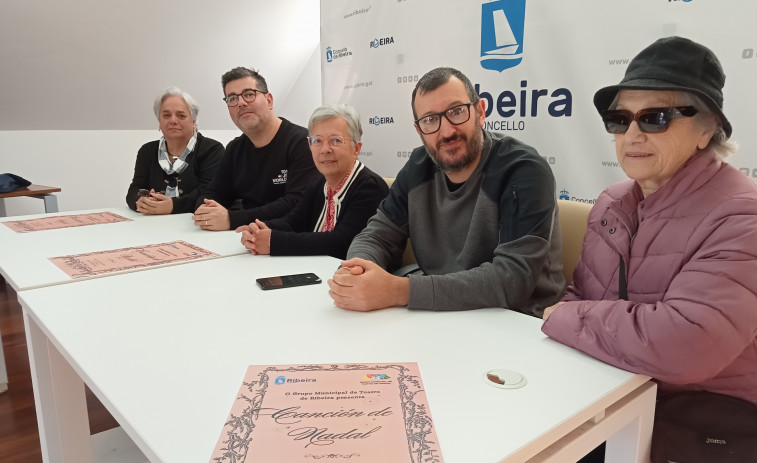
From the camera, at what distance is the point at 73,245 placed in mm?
1832

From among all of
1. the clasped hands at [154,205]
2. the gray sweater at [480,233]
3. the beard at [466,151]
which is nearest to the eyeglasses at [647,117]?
the gray sweater at [480,233]

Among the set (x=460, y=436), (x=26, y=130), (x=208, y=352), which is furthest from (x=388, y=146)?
(x=26, y=130)

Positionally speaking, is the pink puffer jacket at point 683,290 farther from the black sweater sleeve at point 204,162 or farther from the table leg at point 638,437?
the black sweater sleeve at point 204,162

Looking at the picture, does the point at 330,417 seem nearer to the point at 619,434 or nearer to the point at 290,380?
the point at 290,380

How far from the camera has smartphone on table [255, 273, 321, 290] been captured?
1.32 m

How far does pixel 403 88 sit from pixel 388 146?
13.6 inches

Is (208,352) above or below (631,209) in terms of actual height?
below

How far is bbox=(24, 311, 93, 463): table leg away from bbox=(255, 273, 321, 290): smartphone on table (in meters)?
0.57

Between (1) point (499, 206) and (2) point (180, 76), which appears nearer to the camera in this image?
(1) point (499, 206)

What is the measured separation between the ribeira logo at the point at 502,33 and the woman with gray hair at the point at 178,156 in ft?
5.32

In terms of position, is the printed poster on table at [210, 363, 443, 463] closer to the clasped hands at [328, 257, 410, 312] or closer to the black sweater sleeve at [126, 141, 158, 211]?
the clasped hands at [328, 257, 410, 312]

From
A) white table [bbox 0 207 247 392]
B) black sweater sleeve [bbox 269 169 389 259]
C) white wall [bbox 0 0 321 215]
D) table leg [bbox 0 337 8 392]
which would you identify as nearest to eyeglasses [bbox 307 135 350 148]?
black sweater sleeve [bbox 269 169 389 259]

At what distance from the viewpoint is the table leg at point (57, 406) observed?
136 centimetres

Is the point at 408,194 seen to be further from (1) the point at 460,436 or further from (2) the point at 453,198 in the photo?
(1) the point at 460,436
